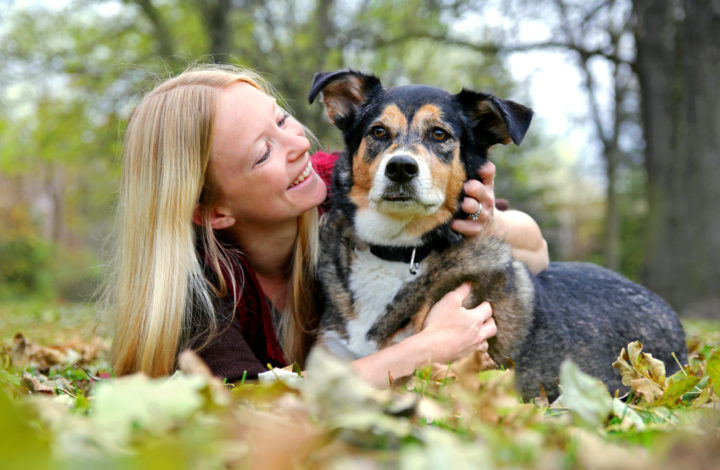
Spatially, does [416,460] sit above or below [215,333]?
above

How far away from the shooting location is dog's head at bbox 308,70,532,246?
3.12 metres

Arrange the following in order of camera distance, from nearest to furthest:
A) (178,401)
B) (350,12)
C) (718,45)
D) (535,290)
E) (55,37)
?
(178,401) < (535,290) < (718,45) < (350,12) < (55,37)

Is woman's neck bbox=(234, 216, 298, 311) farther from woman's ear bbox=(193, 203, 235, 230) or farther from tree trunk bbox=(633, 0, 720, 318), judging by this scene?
tree trunk bbox=(633, 0, 720, 318)

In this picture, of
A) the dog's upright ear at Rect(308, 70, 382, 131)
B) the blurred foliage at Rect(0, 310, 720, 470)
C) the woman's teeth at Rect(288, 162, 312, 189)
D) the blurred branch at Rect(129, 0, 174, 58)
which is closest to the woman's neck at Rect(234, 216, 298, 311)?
the woman's teeth at Rect(288, 162, 312, 189)

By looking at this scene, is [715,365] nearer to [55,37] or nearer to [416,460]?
[416,460]

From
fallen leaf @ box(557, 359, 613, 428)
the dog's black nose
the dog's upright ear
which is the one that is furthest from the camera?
the dog's upright ear

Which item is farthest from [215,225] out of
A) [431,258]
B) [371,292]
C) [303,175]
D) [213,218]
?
[431,258]

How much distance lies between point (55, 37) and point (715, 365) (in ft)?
55.7

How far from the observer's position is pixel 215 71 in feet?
12.0

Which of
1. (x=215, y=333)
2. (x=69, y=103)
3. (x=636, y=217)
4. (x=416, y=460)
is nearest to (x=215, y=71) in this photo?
(x=215, y=333)

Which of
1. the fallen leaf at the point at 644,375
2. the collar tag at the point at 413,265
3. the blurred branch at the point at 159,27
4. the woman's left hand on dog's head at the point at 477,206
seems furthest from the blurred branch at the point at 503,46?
the fallen leaf at the point at 644,375

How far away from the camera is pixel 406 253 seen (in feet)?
10.6

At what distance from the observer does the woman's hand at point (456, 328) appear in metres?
2.70

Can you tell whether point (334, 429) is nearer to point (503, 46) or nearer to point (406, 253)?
point (406, 253)
